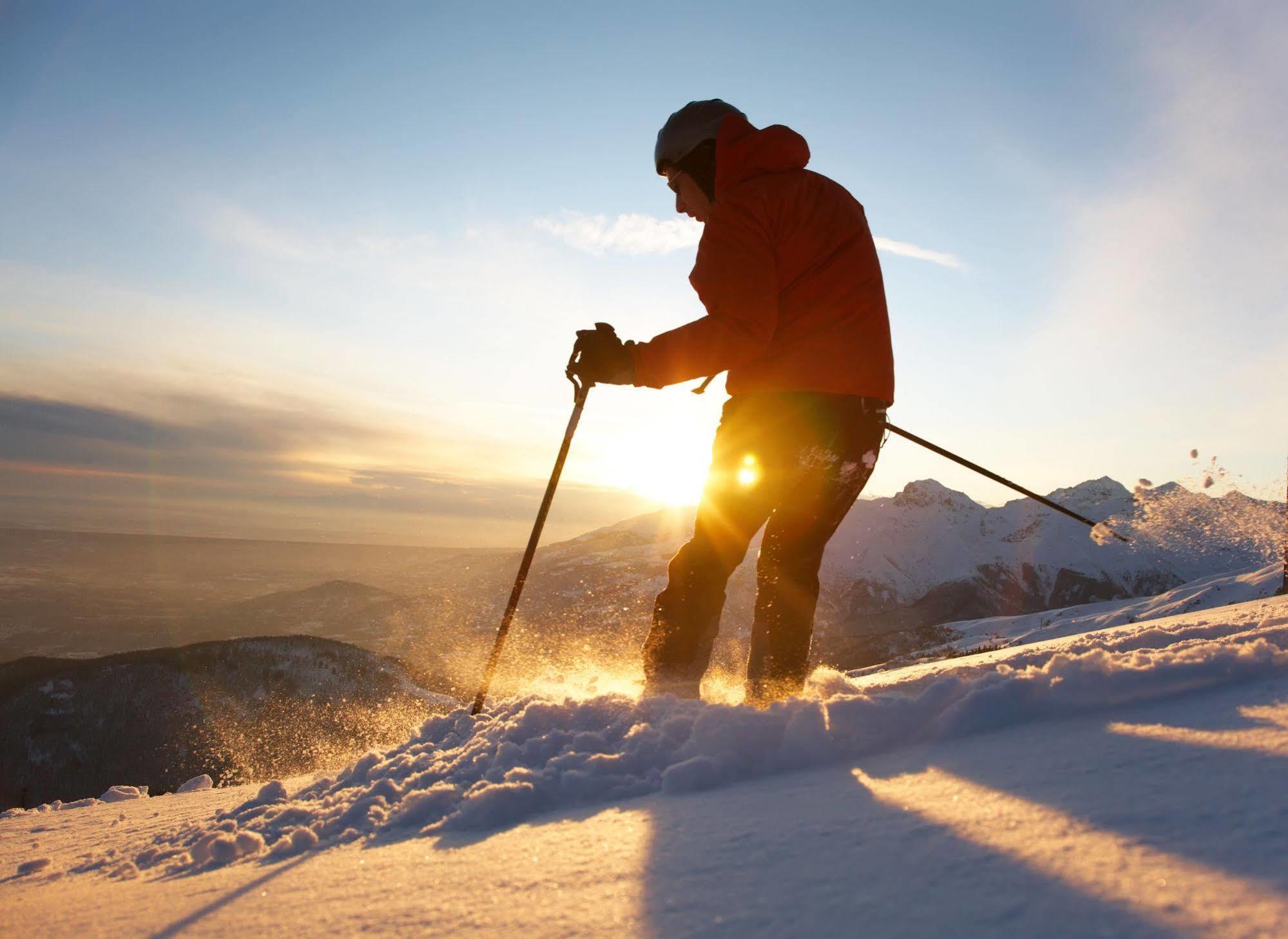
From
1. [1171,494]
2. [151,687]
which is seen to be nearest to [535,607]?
Answer: [151,687]

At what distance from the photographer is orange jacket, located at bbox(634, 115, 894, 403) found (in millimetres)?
2773

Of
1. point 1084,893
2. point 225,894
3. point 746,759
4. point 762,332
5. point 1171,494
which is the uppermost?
point 762,332

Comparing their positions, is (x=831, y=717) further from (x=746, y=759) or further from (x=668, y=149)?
(x=668, y=149)

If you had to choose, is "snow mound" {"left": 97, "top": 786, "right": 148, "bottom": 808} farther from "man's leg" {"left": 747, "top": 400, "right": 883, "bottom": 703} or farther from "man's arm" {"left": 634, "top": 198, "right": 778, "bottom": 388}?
"man's arm" {"left": 634, "top": 198, "right": 778, "bottom": 388}

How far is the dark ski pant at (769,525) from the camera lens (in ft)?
9.53

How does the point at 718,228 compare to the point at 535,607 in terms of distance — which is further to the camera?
the point at 535,607

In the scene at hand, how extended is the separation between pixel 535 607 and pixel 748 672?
157392 mm

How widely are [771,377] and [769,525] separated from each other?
666 millimetres

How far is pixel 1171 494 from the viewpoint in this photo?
5.62 metres

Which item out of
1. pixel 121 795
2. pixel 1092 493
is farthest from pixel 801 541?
pixel 1092 493

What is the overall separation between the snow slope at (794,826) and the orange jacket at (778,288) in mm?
1346

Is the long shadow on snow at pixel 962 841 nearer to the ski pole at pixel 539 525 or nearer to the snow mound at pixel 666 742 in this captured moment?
the snow mound at pixel 666 742

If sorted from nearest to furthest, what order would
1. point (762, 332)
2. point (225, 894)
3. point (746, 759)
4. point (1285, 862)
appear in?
point (1285, 862), point (225, 894), point (746, 759), point (762, 332)

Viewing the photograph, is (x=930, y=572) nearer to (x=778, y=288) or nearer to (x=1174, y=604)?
(x=1174, y=604)
